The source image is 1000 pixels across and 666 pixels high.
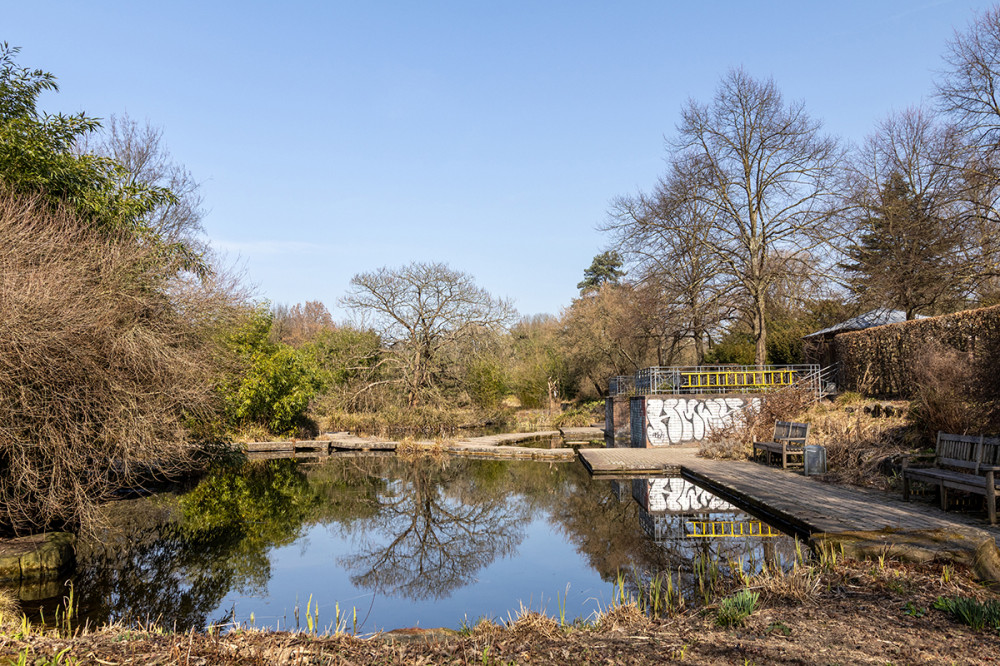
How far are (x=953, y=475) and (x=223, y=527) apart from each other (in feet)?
36.7

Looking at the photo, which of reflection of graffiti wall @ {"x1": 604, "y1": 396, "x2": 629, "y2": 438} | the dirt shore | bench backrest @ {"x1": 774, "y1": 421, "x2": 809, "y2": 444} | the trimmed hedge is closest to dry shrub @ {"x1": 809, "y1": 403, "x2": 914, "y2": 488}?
bench backrest @ {"x1": 774, "y1": 421, "x2": 809, "y2": 444}

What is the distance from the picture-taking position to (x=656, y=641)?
4.43 meters

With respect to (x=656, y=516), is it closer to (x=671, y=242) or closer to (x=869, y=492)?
(x=869, y=492)

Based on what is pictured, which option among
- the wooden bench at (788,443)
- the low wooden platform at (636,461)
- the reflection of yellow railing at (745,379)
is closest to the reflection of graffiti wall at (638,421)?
the reflection of yellow railing at (745,379)

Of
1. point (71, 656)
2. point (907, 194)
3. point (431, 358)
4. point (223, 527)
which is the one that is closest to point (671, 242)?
point (907, 194)

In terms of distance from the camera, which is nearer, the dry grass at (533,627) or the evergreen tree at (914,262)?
the dry grass at (533,627)

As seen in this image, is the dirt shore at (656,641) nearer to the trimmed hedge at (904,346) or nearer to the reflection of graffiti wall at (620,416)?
the trimmed hedge at (904,346)

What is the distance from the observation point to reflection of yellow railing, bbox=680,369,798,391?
66.3 ft

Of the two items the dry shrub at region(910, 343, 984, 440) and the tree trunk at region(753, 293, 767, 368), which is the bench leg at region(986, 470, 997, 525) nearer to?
the dry shrub at region(910, 343, 984, 440)

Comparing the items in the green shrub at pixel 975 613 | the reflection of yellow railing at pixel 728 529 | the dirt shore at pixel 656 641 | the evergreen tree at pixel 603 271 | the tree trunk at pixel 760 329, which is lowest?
the reflection of yellow railing at pixel 728 529

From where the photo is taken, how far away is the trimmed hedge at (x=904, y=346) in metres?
14.2

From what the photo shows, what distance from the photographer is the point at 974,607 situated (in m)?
4.41

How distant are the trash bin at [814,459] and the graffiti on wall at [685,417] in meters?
6.55

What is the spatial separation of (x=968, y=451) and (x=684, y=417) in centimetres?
1115
